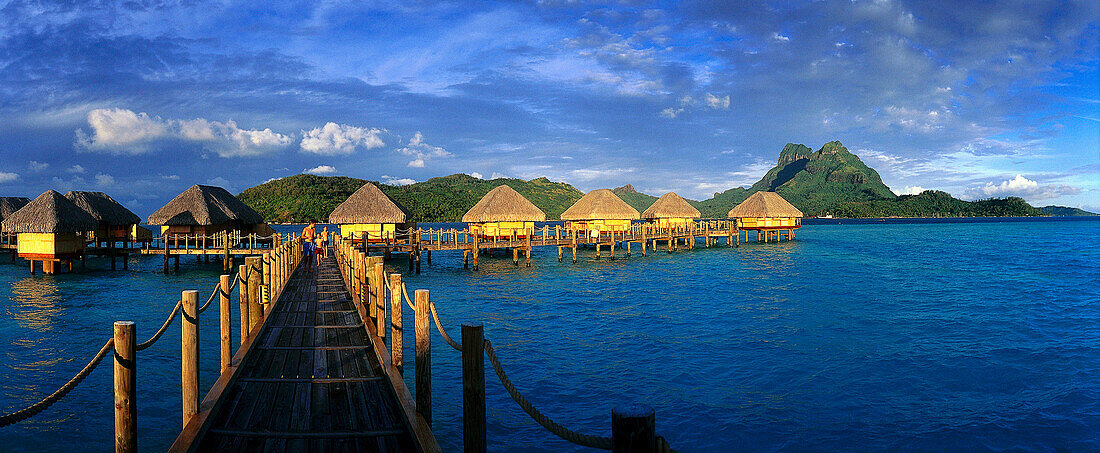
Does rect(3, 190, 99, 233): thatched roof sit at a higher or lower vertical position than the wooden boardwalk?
higher

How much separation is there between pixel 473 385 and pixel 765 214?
174ft

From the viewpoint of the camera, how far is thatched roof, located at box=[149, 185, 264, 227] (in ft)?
104

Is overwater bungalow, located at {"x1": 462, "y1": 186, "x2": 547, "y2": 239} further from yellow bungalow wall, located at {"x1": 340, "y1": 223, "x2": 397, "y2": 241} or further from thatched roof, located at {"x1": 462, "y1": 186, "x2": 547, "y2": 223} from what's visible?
yellow bungalow wall, located at {"x1": 340, "y1": 223, "x2": 397, "y2": 241}

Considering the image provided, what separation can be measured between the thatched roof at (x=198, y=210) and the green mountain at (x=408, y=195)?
65661 mm

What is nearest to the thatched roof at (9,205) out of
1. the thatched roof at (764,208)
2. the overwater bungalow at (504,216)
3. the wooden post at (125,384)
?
the overwater bungalow at (504,216)

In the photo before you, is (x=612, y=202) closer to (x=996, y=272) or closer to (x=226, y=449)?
(x=996, y=272)

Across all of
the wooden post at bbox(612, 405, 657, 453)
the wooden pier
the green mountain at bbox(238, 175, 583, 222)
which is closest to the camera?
the wooden post at bbox(612, 405, 657, 453)

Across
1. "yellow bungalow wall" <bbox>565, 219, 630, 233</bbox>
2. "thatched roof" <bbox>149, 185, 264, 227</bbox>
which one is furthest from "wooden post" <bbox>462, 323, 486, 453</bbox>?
"yellow bungalow wall" <bbox>565, 219, 630, 233</bbox>

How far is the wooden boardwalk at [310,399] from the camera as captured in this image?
15.3 ft

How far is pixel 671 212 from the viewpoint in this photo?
51.3 meters

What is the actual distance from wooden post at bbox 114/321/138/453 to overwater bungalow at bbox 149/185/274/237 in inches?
1154

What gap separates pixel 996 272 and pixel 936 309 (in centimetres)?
1606

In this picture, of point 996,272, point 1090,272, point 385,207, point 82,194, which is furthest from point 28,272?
point 1090,272

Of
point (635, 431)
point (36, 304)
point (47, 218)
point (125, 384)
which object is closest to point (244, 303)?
point (125, 384)
